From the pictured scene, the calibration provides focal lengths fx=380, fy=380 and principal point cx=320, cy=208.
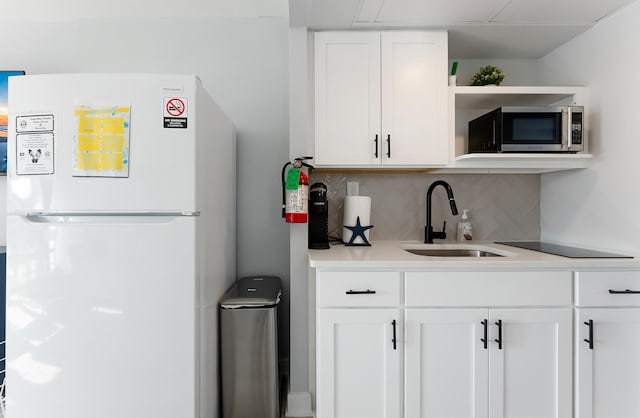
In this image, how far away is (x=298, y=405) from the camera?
6.61 ft

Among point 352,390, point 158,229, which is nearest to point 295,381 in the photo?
point 352,390

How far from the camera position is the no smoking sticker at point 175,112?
156 centimetres

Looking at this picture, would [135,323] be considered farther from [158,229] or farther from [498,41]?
[498,41]

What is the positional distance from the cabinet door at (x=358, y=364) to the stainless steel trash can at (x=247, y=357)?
326 mm

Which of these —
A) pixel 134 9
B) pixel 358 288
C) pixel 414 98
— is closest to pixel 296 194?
pixel 358 288

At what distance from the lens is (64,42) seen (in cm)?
247

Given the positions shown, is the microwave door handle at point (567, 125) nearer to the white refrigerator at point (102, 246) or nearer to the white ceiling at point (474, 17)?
the white ceiling at point (474, 17)

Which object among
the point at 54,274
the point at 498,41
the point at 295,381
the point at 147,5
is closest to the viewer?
the point at 54,274

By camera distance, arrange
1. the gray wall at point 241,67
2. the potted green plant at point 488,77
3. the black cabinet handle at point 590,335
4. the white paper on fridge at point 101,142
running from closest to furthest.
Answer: the white paper on fridge at point 101,142
the black cabinet handle at point 590,335
the potted green plant at point 488,77
the gray wall at point 241,67

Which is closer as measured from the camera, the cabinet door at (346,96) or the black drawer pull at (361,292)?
the black drawer pull at (361,292)

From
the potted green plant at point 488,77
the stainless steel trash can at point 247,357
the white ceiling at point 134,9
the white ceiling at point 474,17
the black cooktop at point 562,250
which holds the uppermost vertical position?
the white ceiling at point 134,9

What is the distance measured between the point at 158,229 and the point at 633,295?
6.75 feet

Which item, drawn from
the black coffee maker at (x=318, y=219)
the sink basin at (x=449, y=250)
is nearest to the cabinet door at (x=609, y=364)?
the sink basin at (x=449, y=250)

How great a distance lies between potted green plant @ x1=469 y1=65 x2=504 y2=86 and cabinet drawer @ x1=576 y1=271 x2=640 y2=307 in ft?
3.76
